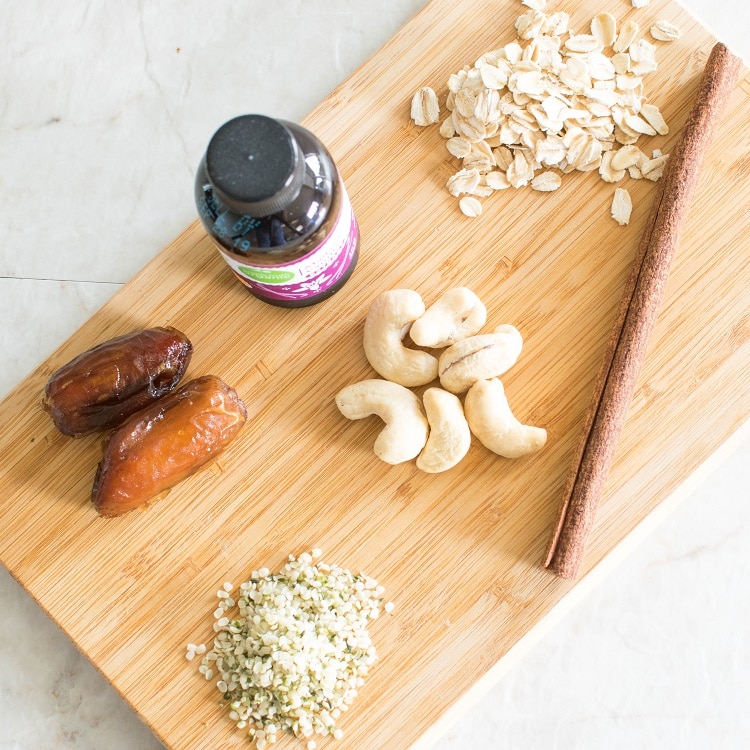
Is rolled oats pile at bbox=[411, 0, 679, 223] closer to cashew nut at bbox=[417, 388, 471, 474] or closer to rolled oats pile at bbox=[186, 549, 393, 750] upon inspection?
cashew nut at bbox=[417, 388, 471, 474]

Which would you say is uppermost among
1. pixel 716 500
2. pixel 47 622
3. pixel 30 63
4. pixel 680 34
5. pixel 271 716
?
pixel 680 34

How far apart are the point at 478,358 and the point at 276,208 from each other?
0.35 m

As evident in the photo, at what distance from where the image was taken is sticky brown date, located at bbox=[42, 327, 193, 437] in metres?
Answer: 0.98

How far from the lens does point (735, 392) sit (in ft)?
3.33

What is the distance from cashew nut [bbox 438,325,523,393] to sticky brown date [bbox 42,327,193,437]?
366mm

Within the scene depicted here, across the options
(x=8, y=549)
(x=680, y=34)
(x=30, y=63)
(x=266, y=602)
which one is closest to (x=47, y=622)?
(x=8, y=549)

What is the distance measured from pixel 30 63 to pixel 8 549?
85 cm

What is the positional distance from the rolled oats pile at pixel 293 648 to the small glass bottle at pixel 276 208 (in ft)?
1.28

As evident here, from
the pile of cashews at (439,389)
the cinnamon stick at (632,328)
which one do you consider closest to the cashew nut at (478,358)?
the pile of cashews at (439,389)

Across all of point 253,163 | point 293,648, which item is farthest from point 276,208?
point 293,648

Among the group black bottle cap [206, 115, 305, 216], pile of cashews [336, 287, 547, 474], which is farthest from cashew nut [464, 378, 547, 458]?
black bottle cap [206, 115, 305, 216]

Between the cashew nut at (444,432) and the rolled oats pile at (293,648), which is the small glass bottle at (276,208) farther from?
the rolled oats pile at (293,648)

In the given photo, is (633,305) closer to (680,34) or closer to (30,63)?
(680,34)

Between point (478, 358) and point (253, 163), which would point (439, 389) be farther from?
point (253, 163)
